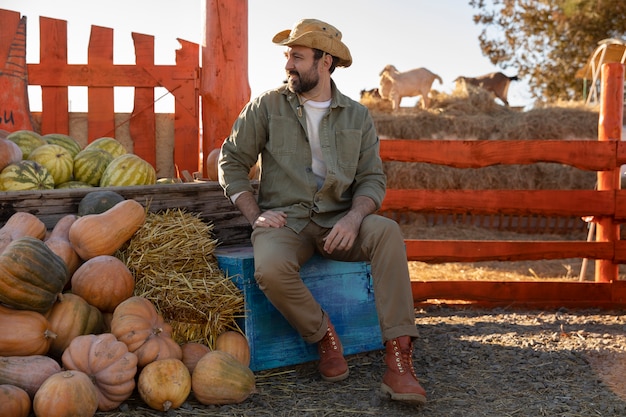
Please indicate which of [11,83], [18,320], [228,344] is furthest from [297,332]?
[11,83]

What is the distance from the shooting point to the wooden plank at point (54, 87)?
566 centimetres

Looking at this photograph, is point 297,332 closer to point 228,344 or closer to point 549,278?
point 228,344

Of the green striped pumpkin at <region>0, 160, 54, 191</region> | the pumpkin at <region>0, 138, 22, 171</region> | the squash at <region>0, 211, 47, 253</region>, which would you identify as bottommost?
the squash at <region>0, 211, 47, 253</region>

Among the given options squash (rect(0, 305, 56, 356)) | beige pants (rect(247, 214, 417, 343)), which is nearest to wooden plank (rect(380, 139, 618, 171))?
beige pants (rect(247, 214, 417, 343))

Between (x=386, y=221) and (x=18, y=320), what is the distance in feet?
5.39

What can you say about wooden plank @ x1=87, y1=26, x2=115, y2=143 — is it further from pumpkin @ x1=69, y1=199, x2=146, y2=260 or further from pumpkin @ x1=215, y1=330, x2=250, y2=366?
pumpkin @ x1=215, y1=330, x2=250, y2=366

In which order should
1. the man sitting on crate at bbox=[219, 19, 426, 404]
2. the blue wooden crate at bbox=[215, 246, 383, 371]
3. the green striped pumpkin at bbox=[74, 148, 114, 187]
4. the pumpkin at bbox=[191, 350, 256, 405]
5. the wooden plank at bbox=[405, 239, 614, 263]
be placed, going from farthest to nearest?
the wooden plank at bbox=[405, 239, 614, 263], the green striped pumpkin at bbox=[74, 148, 114, 187], the blue wooden crate at bbox=[215, 246, 383, 371], the man sitting on crate at bbox=[219, 19, 426, 404], the pumpkin at bbox=[191, 350, 256, 405]

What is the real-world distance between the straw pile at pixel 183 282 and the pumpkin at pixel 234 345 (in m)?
0.05

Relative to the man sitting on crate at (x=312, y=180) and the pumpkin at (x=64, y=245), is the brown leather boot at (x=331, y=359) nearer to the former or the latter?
the man sitting on crate at (x=312, y=180)

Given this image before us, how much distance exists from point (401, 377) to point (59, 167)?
237 cm

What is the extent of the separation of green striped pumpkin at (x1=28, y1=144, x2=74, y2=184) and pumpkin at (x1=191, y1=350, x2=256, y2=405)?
1.75 m

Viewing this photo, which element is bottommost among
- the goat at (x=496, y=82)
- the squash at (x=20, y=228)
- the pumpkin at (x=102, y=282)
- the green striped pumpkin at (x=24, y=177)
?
the pumpkin at (x=102, y=282)

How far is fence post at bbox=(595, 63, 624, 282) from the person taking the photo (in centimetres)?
566

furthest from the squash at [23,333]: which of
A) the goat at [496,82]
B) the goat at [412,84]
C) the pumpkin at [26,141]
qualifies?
the goat at [496,82]
